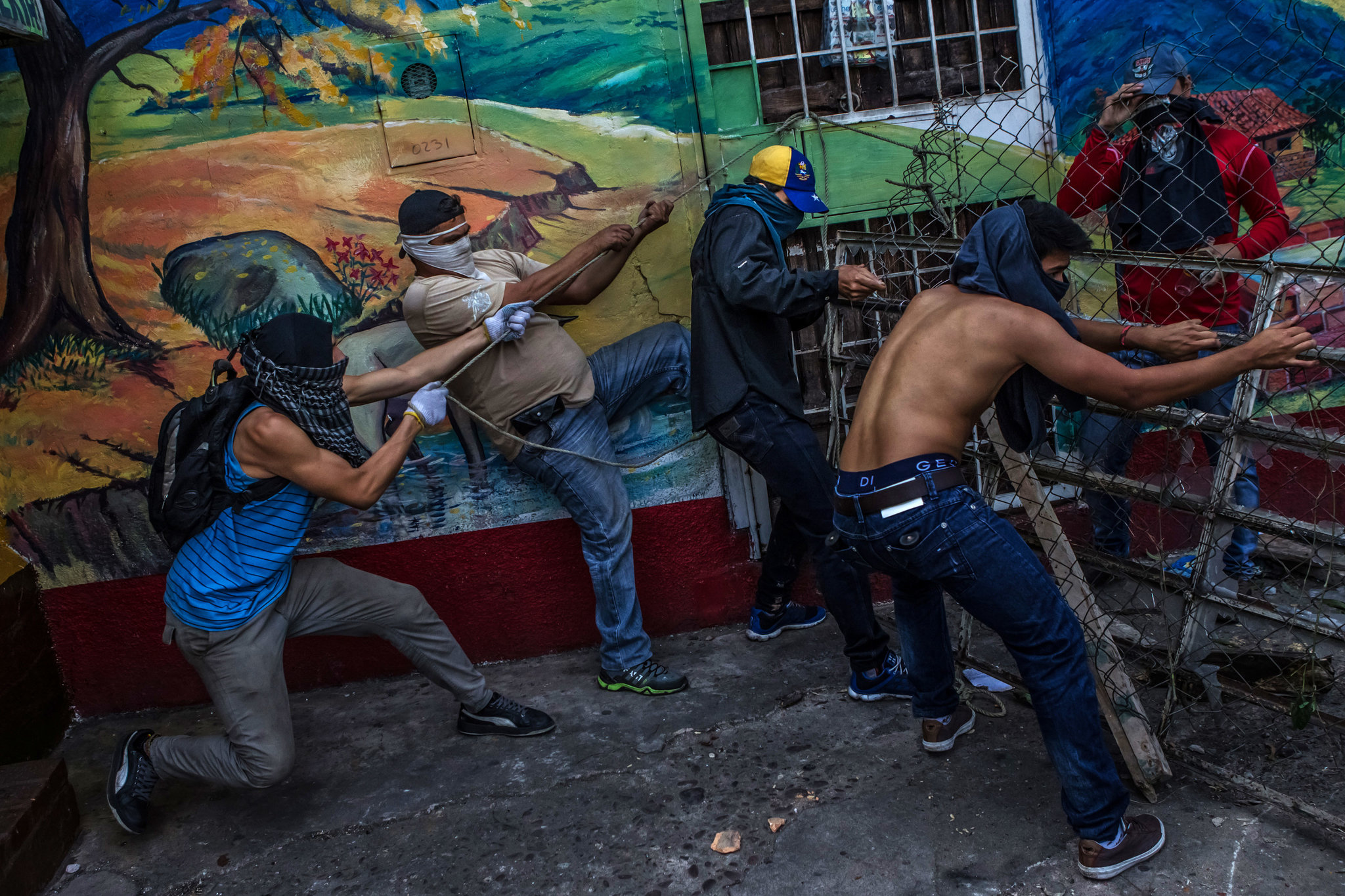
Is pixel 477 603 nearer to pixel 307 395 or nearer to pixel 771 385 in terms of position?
pixel 307 395

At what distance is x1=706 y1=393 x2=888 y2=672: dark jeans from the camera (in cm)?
378

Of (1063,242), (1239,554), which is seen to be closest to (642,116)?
(1063,242)

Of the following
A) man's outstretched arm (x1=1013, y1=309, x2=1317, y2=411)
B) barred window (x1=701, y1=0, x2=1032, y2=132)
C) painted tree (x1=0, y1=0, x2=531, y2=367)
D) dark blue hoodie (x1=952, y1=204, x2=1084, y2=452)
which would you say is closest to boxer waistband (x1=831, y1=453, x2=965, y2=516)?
dark blue hoodie (x1=952, y1=204, x2=1084, y2=452)

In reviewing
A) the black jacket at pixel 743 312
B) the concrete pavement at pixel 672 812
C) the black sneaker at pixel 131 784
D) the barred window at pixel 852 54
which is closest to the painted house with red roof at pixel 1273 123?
the barred window at pixel 852 54

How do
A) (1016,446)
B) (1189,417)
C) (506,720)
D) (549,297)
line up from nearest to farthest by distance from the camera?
(1016,446) < (1189,417) < (506,720) < (549,297)

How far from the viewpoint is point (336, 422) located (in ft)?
11.1

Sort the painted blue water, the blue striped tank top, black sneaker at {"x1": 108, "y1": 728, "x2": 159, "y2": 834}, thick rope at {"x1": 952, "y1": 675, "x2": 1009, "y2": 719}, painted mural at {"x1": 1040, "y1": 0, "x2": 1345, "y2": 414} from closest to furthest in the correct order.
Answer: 1. the blue striped tank top
2. black sneaker at {"x1": 108, "y1": 728, "x2": 159, "y2": 834}
3. thick rope at {"x1": 952, "y1": 675, "x2": 1009, "y2": 719}
4. painted mural at {"x1": 1040, "y1": 0, "x2": 1345, "y2": 414}
5. the painted blue water

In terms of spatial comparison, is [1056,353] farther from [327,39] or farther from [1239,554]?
[327,39]

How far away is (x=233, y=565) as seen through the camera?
3363 millimetres

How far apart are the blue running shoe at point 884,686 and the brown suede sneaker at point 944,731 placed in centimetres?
30

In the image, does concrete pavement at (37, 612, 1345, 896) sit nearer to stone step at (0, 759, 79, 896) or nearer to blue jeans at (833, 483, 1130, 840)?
stone step at (0, 759, 79, 896)

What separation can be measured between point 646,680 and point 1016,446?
1.91 m

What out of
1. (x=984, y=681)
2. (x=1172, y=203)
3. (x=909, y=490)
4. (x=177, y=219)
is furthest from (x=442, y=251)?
(x=1172, y=203)

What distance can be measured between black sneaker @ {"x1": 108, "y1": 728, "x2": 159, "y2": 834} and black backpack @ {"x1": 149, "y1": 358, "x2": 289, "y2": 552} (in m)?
0.80
